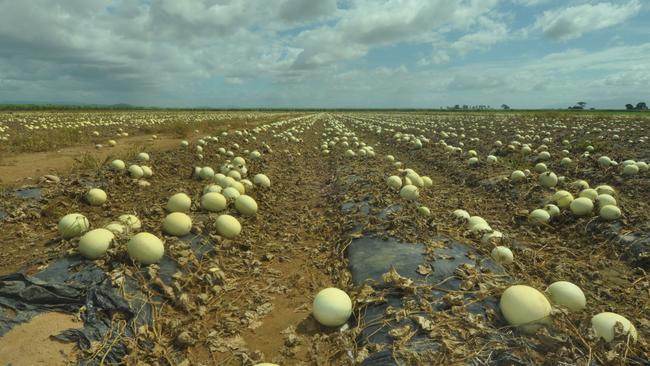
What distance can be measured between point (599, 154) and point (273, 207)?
505 inches

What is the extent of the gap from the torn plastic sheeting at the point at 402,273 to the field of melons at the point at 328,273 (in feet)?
0.08

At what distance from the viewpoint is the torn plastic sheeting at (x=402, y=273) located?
3.42m

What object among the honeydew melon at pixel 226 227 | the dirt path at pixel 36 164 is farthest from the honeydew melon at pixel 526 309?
the dirt path at pixel 36 164

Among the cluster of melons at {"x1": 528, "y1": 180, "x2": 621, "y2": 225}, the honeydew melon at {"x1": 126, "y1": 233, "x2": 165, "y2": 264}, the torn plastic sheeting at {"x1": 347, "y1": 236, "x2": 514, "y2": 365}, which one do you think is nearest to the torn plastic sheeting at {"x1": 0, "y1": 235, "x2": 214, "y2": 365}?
the honeydew melon at {"x1": 126, "y1": 233, "x2": 165, "y2": 264}

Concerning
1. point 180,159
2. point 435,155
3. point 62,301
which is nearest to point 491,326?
point 62,301

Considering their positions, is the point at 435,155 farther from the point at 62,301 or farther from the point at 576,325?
the point at 62,301

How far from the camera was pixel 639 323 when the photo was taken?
3.93 m

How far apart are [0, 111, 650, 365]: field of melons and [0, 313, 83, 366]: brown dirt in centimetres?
2

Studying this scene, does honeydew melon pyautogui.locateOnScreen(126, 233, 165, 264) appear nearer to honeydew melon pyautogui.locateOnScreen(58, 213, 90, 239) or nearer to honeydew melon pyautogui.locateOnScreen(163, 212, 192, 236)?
honeydew melon pyautogui.locateOnScreen(163, 212, 192, 236)

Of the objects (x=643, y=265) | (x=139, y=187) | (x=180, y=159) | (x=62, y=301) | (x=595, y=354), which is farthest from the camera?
(x=180, y=159)

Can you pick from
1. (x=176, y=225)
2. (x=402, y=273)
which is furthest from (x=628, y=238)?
(x=176, y=225)

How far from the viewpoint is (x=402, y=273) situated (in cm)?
467

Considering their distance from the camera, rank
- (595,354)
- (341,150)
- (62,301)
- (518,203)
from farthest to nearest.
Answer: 1. (341,150)
2. (518,203)
3. (62,301)
4. (595,354)

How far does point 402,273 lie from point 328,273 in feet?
4.43
